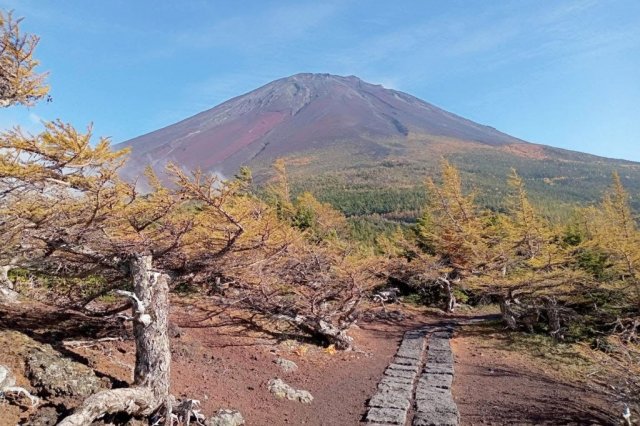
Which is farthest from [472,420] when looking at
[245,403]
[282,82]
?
[282,82]

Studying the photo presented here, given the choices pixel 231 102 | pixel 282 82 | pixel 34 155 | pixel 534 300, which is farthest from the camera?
pixel 282 82

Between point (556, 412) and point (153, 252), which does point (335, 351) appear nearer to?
point (556, 412)

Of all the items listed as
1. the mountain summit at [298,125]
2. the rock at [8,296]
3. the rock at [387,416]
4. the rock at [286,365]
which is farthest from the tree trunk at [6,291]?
the mountain summit at [298,125]

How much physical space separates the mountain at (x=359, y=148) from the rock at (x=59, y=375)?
56.9 ft

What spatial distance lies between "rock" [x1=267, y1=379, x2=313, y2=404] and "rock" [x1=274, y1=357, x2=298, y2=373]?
3.54 ft

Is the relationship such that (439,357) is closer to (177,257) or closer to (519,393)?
(519,393)

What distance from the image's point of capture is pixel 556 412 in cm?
634

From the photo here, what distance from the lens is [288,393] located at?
6.83m

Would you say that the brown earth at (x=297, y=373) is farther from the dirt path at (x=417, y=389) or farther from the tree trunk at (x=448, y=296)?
the tree trunk at (x=448, y=296)

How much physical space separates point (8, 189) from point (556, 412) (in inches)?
307

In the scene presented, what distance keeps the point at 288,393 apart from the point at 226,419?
5.48ft

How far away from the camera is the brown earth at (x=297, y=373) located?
6082 millimetres

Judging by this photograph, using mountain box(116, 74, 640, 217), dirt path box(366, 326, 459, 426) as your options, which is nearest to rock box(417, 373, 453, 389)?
dirt path box(366, 326, 459, 426)

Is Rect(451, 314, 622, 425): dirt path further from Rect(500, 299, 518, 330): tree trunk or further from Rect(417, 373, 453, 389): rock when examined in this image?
Rect(500, 299, 518, 330): tree trunk
